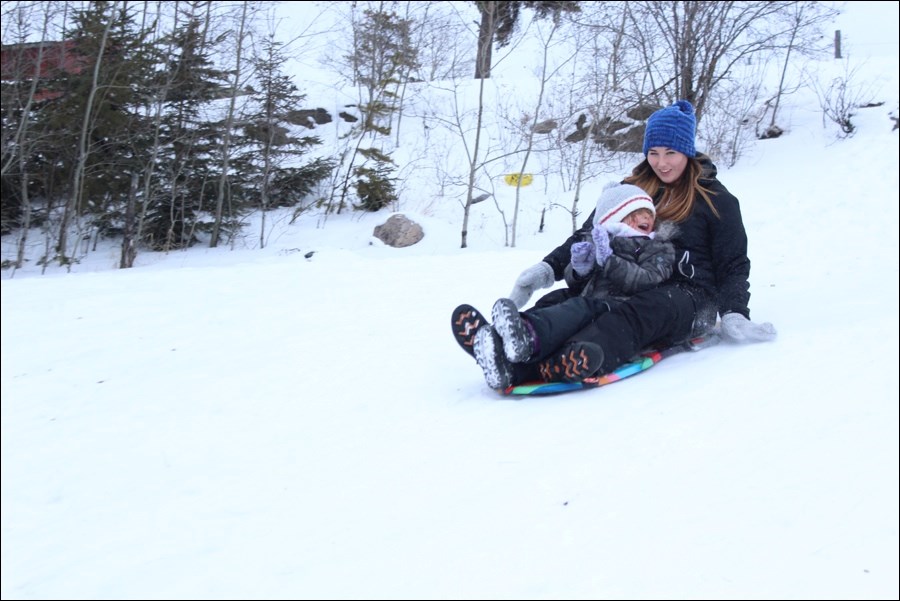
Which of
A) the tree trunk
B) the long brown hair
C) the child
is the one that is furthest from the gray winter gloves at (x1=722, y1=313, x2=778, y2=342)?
the tree trunk

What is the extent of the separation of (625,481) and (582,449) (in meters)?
0.22

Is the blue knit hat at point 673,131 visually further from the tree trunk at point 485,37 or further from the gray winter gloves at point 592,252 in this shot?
the tree trunk at point 485,37

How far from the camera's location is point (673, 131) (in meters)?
2.88

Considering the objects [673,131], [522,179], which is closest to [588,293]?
[673,131]

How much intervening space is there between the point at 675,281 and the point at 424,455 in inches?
52.6

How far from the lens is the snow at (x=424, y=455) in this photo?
1.34m

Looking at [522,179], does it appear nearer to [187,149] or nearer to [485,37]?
[485,37]

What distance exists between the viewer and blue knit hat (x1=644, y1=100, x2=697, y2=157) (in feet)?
9.46

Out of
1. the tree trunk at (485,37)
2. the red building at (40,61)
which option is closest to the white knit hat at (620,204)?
the tree trunk at (485,37)

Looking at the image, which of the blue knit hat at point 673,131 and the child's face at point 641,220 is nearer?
the child's face at point 641,220


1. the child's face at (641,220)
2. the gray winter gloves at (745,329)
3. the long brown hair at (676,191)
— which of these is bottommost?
the gray winter gloves at (745,329)

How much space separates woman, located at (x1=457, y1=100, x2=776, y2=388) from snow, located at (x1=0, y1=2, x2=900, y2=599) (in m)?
0.12

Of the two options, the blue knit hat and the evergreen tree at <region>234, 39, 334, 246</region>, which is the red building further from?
the blue knit hat

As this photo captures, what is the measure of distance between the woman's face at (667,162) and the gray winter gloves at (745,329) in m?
Result: 0.63
